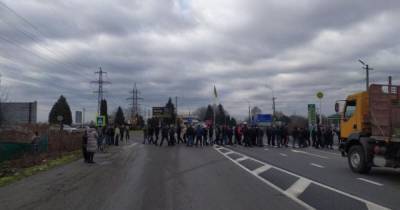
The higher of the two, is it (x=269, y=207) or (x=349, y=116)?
(x=349, y=116)

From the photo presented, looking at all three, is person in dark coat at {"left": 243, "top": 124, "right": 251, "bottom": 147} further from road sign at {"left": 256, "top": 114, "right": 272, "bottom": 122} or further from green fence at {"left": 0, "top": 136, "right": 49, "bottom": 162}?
road sign at {"left": 256, "top": 114, "right": 272, "bottom": 122}

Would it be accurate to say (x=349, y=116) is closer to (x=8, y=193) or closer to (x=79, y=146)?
(x=8, y=193)

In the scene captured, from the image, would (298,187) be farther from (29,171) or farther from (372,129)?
(29,171)

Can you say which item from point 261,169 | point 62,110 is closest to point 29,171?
point 261,169

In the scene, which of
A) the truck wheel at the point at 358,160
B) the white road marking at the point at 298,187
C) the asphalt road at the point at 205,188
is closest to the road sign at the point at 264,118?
the asphalt road at the point at 205,188

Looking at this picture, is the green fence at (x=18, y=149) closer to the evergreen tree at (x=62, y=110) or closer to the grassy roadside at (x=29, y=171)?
the grassy roadside at (x=29, y=171)

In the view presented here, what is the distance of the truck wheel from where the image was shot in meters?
16.8

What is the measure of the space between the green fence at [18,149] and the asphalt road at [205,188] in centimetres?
529

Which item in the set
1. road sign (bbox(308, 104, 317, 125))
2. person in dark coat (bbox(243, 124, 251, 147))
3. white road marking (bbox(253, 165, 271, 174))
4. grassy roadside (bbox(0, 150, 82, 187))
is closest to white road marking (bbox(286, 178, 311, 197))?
white road marking (bbox(253, 165, 271, 174))

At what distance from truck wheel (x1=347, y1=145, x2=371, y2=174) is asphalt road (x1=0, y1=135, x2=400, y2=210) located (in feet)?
0.92

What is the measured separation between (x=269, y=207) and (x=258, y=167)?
358 inches

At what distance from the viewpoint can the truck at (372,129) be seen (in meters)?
16.2

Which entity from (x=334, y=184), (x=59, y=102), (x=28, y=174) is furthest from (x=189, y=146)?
(x=59, y=102)

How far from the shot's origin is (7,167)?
20.9 m
